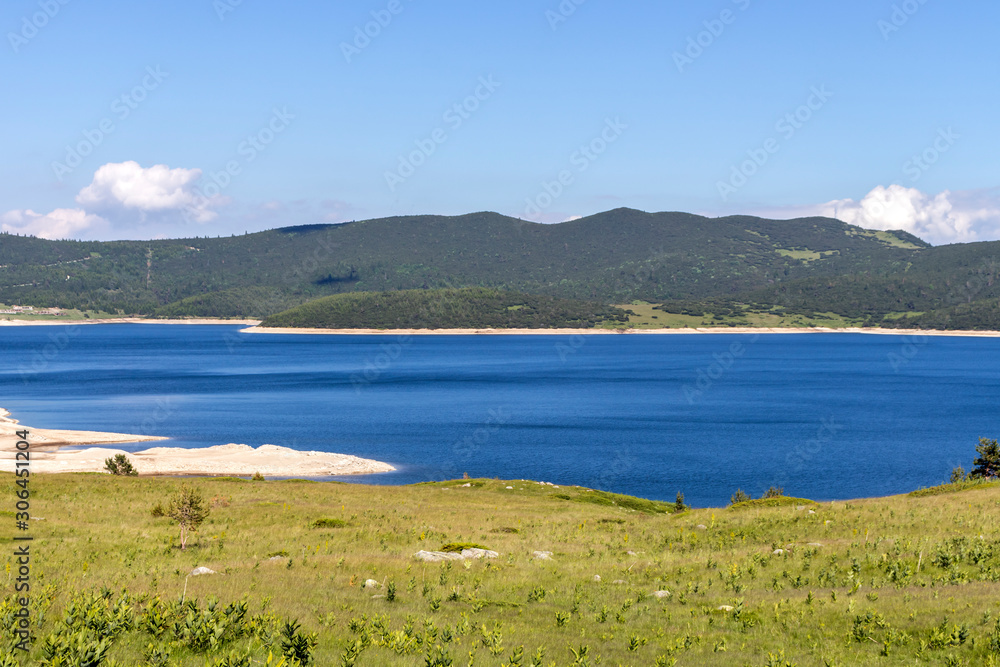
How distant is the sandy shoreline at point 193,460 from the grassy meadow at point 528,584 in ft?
122

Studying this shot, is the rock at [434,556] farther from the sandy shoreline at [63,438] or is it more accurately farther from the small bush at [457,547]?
the sandy shoreline at [63,438]

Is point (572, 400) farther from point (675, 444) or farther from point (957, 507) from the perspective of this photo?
point (957, 507)

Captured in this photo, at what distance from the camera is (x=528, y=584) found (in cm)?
2503

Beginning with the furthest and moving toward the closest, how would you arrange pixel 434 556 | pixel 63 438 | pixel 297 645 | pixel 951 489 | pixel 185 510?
1. pixel 63 438
2. pixel 951 489
3. pixel 185 510
4. pixel 434 556
5. pixel 297 645

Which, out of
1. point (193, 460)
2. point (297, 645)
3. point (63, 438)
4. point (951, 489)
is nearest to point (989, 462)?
point (951, 489)

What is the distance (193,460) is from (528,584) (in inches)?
2917

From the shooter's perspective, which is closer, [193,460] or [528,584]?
[528,584]

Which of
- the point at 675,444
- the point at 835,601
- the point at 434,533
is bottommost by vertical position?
the point at 675,444

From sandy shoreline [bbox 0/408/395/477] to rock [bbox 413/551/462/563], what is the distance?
2330 inches

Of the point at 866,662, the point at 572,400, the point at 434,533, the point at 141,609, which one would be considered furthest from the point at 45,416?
the point at 866,662

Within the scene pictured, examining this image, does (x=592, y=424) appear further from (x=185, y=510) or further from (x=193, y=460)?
(x=185, y=510)

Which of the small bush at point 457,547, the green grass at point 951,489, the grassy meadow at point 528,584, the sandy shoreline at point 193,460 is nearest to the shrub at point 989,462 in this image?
the green grass at point 951,489

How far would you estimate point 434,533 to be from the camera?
123ft

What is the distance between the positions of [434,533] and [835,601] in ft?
68.7
